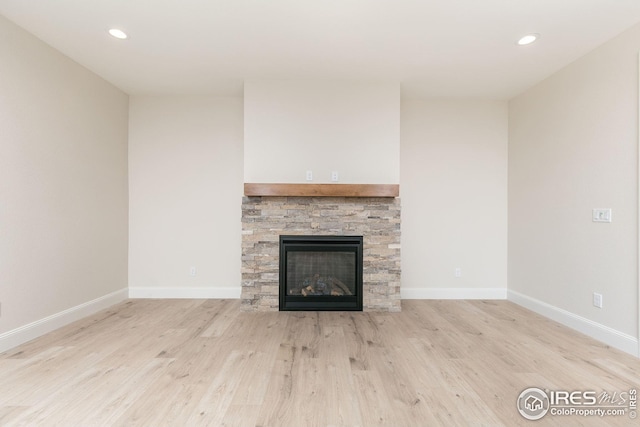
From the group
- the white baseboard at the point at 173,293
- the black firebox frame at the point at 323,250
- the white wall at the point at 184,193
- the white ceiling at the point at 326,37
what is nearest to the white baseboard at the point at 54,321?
the white baseboard at the point at 173,293

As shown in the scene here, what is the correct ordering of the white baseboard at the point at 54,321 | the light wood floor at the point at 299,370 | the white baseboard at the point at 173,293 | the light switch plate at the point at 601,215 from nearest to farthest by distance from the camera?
the light wood floor at the point at 299,370
the white baseboard at the point at 54,321
the light switch plate at the point at 601,215
the white baseboard at the point at 173,293

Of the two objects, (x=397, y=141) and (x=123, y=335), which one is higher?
(x=397, y=141)

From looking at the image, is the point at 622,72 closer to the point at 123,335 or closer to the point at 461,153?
the point at 461,153

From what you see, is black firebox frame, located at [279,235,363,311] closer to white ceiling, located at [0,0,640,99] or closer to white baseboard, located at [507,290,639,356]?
white ceiling, located at [0,0,640,99]

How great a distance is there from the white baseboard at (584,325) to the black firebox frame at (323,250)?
194 centimetres

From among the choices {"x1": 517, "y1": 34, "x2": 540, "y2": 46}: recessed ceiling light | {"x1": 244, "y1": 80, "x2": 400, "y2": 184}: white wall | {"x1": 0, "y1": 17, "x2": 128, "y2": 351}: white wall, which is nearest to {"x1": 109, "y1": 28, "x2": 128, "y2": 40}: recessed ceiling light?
{"x1": 0, "y1": 17, "x2": 128, "y2": 351}: white wall

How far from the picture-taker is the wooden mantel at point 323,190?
137 inches

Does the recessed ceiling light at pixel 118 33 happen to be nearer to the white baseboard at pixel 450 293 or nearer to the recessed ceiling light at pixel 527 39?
the recessed ceiling light at pixel 527 39

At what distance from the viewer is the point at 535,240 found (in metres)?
3.67

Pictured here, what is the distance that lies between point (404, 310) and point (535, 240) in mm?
1672

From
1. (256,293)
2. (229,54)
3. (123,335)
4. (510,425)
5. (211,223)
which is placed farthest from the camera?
(211,223)

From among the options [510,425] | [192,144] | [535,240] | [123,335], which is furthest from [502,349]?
[192,144]

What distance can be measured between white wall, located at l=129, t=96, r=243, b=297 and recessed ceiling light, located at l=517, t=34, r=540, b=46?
3.07m
